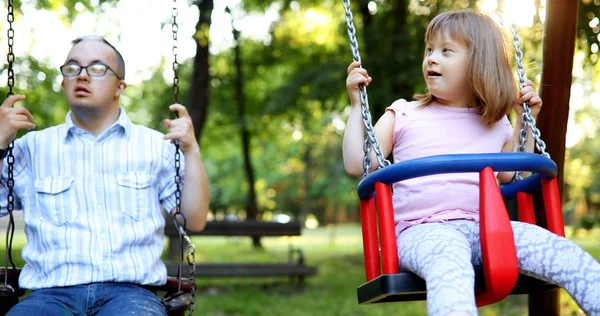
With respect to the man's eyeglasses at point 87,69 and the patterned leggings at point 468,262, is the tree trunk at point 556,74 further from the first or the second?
the man's eyeglasses at point 87,69

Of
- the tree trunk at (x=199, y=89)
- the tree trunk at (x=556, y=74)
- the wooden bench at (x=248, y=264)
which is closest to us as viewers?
the tree trunk at (x=556, y=74)

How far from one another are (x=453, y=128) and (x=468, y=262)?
76 centimetres

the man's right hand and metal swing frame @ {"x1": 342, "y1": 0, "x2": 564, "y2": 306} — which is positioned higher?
the man's right hand

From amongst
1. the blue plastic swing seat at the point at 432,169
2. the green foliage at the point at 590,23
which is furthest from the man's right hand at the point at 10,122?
the green foliage at the point at 590,23

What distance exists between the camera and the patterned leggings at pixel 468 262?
203 centimetres

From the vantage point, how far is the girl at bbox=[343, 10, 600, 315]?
7.93 feet

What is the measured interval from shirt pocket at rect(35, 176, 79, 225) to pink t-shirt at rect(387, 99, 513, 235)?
4.32ft

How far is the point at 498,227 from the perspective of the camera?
2182 millimetres

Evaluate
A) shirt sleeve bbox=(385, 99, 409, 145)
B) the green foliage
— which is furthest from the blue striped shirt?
the green foliage

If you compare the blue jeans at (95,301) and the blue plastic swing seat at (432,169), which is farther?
the blue jeans at (95,301)

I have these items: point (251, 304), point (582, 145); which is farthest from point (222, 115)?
point (582, 145)

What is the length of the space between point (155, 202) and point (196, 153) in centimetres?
28

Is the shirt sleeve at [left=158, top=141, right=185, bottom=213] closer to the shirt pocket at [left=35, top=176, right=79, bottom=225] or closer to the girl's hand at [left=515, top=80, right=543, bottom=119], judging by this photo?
Result: the shirt pocket at [left=35, top=176, right=79, bottom=225]

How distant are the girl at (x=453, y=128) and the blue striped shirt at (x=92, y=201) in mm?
867
